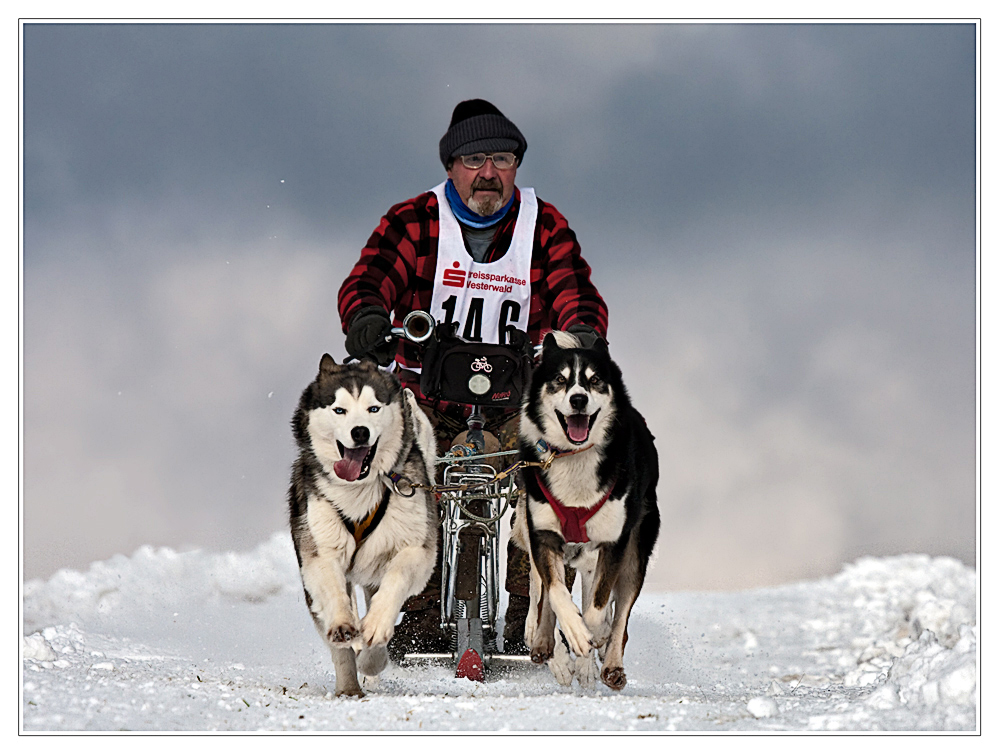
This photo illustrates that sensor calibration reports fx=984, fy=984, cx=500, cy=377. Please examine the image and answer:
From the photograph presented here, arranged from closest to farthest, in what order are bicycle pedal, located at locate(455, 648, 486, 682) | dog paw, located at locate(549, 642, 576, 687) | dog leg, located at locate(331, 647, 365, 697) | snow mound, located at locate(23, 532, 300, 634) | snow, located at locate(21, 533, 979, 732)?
snow, located at locate(21, 533, 979, 732) < dog leg, located at locate(331, 647, 365, 697) < dog paw, located at locate(549, 642, 576, 687) < bicycle pedal, located at locate(455, 648, 486, 682) < snow mound, located at locate(23, 532, 300, 634)

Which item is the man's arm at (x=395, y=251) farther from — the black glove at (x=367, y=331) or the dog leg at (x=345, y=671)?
the dog leg at (x=345, y=671)

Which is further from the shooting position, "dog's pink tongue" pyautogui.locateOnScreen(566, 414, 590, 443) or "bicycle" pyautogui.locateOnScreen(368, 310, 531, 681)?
"bicycle" pyautogui.locateOnScreen(368, 310, 531, 681)

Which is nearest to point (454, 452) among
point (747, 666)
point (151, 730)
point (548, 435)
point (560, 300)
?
point (548, 435)

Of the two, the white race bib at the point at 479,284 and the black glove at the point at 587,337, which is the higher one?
the white race bib at the point at 479,284

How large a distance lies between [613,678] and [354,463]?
1.44 metres

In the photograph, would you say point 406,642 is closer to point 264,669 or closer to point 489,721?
point 264,669

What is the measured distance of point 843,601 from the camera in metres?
7.89

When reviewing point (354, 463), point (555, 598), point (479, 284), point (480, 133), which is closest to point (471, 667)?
point (555, 598)

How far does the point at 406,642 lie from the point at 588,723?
1.83m

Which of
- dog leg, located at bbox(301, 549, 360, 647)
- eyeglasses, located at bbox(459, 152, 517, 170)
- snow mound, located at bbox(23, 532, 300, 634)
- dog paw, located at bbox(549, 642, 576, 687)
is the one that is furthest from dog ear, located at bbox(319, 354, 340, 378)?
snow mound, located at bbox(23, 532, 300, 634)

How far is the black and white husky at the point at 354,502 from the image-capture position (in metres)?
3.90

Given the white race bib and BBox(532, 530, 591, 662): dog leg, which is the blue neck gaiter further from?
BBox(532, 530, 591, 662): dog leg

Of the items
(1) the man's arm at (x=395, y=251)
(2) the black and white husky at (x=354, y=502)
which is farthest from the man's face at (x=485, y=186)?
(2) the black and white husky at (x=354, y=502)

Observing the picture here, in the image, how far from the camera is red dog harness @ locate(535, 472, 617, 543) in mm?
4047
